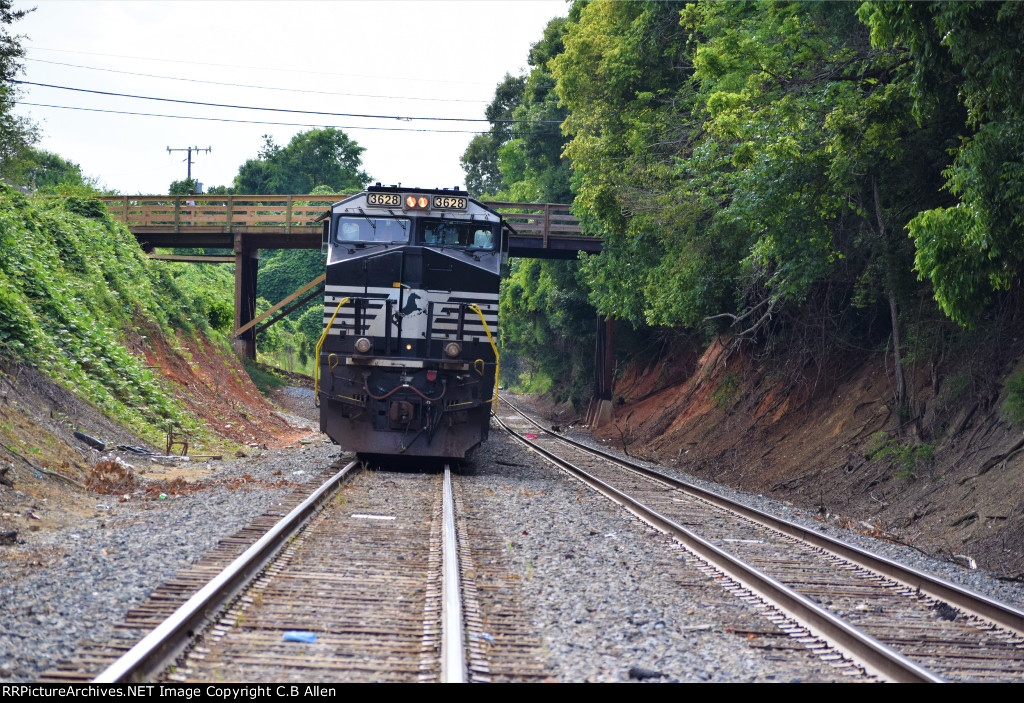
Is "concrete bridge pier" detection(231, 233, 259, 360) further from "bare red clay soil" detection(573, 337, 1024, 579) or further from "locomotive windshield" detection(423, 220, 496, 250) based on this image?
"locomotive windshield" detection(423, 220, 496, 250)

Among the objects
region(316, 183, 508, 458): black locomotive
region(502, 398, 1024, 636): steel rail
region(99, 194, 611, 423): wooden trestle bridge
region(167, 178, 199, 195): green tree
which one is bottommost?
region(502, 398, 1024, 636): steel rail

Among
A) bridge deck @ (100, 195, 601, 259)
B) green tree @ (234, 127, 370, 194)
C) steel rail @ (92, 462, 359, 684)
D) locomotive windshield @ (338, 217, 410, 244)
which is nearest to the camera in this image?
steel rail @ (92, 462, 359, 684)

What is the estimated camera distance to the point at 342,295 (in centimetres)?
1388

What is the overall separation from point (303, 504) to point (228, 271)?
54133 millimetres

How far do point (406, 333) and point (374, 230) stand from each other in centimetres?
176

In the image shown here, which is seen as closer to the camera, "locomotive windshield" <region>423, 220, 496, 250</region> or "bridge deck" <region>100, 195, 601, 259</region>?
"locomotive windshield" <region>423, 220, 496, 250</region>

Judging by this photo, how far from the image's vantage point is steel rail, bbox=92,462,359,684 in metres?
4.27

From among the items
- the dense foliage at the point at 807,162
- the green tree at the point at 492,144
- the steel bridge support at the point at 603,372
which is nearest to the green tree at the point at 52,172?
the green tree at the point at 492,144

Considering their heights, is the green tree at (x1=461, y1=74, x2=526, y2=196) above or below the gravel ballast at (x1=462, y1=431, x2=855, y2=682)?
above

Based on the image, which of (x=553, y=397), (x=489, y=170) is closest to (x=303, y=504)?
(x=553, y=397)

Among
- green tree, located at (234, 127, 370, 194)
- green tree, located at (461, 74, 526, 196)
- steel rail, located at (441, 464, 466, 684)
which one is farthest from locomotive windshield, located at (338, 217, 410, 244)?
green tree, located at (234, 127, 370, 194)

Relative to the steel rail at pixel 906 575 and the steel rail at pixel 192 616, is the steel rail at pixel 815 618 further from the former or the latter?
the steel rail at pixel 192 616
